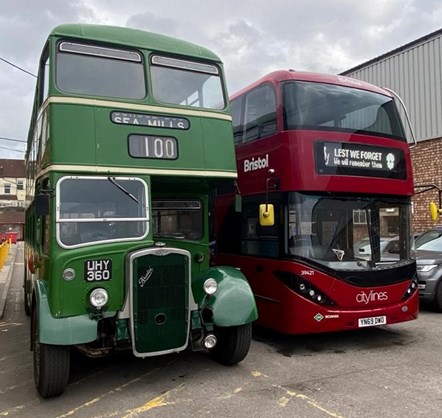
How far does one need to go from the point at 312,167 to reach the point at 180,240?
208 cm

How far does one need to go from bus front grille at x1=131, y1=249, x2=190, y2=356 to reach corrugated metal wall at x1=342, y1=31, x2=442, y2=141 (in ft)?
40.7

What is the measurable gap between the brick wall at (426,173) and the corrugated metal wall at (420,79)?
35 cm

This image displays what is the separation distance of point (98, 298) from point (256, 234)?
324cm

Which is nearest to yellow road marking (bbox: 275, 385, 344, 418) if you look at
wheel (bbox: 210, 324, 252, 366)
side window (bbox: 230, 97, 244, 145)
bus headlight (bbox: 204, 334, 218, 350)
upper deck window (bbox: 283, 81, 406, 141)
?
wheel (bbox: 210, 324, 252, 366)

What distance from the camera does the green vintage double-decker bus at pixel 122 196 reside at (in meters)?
4.85

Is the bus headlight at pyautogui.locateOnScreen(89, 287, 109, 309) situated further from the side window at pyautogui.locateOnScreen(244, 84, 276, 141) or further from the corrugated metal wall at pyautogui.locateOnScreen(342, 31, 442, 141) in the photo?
the corrugated metal wall at pyautogui.locateOnScreen(342, 31, 442, 141)

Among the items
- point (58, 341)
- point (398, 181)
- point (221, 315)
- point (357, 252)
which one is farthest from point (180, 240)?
point (398, 181)

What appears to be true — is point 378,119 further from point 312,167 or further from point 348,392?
point 348,392

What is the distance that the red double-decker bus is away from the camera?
6.48m

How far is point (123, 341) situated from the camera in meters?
4.98

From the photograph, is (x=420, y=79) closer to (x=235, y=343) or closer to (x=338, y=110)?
(x=338, y=110)

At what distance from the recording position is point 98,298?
4.84m

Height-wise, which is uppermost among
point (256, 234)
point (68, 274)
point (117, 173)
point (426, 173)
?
point (426, 173)

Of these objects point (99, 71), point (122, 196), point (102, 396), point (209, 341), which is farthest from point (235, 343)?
point (99, 71)
